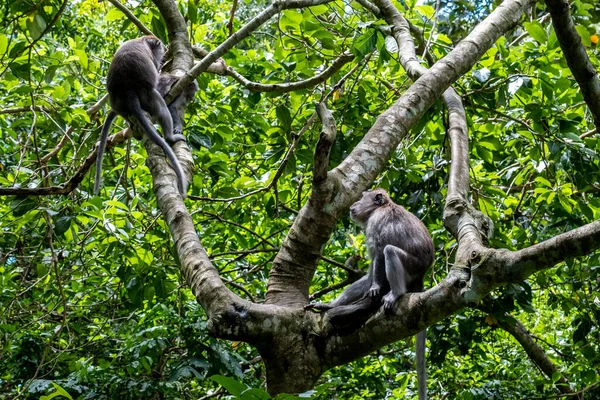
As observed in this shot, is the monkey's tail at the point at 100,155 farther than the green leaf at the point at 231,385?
Yes

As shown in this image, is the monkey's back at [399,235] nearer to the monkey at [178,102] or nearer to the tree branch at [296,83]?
the tree branch at [296,83]

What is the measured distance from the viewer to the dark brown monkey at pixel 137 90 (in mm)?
4586

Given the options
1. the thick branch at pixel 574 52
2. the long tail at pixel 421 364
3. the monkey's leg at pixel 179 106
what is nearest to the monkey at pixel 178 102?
the monkey's leg at pixel 179 106

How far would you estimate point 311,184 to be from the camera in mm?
3811

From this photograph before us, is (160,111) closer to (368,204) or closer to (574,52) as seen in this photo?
(368,204)

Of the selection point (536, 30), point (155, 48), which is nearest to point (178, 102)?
point (155, 48)

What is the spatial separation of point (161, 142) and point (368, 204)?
1.59 meters

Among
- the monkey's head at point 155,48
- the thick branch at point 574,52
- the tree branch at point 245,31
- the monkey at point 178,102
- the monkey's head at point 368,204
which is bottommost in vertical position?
the thick branch at point 574,52

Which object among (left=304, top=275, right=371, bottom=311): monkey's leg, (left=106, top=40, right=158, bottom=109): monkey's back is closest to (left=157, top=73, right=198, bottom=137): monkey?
(left=106, top=40, right=158, bottom=109): monkey's back

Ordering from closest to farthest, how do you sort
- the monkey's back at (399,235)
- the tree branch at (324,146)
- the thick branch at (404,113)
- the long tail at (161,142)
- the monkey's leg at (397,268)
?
the tree branch at (324,146) < the thick branch at (404,113) < the long tail at (161,142) < the monkey's leg at (397,268) < the monkey's back at (399,235)

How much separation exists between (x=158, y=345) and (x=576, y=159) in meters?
3.11

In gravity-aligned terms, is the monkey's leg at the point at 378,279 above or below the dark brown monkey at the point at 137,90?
below

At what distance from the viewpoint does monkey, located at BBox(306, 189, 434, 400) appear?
11.8ft

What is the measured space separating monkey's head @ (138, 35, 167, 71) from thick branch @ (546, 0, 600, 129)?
3.93m
